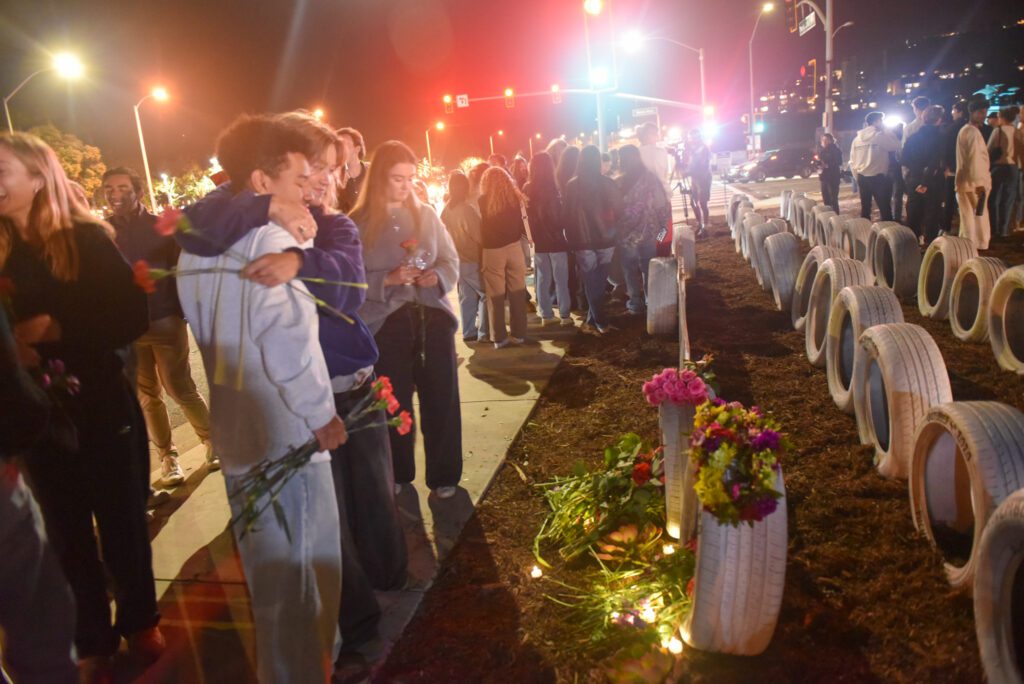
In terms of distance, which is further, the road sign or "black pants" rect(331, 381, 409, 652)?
the road sign

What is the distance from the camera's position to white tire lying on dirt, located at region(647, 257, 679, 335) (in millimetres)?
7656

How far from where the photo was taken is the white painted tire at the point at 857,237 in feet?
30.6

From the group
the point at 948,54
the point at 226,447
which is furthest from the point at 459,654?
the point at 948,54

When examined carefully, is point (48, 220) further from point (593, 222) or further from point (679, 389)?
point (593, 222)

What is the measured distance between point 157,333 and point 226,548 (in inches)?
62.8

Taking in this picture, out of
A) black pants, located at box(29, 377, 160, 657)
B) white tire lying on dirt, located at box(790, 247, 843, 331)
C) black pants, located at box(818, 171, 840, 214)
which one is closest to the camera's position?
black pants, located at box(29, 377, 160, 657)

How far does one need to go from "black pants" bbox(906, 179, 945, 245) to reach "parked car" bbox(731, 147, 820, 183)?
24.8 metres

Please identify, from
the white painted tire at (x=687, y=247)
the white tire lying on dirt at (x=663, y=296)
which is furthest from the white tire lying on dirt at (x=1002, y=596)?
the white painted tire at (x=687, y=247)

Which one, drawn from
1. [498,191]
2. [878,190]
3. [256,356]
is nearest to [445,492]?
[256,356]

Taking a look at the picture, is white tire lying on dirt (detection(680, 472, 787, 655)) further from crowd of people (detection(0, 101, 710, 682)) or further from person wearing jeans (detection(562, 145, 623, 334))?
person wearing jeans (detection(562, 145, 623, 334))

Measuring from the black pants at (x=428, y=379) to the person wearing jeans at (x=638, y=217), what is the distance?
16.7 ft

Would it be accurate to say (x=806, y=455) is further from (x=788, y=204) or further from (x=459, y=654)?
(x=788, y=204)

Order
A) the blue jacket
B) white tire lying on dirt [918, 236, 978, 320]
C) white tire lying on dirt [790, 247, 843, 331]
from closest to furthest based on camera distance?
the blue jacket, white tire lying on dirt [918, 236, 978, 320], white tire lying on dirt [790, 247, 843, 331]

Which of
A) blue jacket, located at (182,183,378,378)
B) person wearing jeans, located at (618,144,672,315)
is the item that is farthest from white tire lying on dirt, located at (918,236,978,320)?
blue jacket, located at (182,183,378,378)
